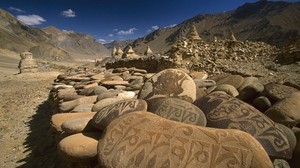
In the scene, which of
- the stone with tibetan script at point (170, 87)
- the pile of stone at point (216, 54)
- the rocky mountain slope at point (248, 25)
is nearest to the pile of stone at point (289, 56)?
the pile of stone at point (216, 54)

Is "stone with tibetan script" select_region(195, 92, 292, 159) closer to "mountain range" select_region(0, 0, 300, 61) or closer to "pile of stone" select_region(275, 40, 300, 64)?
"pile of stone" select_region(275, 40, 300, 64)

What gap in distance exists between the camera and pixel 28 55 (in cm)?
1454

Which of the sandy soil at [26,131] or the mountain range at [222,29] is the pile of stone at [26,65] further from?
the mountain range at [222,29]

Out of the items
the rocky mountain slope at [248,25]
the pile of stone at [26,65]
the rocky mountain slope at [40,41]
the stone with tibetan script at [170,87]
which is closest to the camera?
the stone with tibetan script at [170,87]

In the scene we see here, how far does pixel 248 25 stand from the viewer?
65.8 meters

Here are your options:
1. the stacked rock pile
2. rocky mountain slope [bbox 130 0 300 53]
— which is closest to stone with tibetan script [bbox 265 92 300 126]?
the stacked rock pile

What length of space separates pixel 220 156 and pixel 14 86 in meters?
10.3

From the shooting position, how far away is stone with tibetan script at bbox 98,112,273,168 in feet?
5.98

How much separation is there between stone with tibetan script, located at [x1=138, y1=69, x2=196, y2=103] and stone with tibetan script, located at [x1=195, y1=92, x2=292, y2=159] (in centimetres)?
29

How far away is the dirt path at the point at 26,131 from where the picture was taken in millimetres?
3795

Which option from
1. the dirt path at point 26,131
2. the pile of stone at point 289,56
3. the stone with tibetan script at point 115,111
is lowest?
the dirt path at point 26,131

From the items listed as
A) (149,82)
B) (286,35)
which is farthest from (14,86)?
(286,35)

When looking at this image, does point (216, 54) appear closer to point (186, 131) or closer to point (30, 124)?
point (30, 124)

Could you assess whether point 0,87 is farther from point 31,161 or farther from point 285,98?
point 285,98
